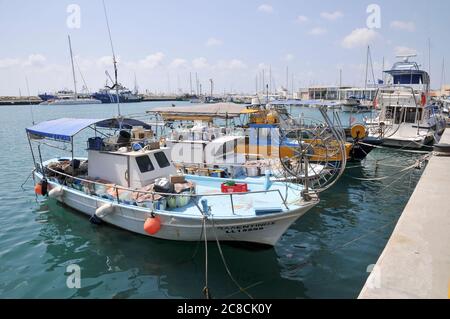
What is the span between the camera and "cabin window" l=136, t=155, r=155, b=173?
37.8 feet

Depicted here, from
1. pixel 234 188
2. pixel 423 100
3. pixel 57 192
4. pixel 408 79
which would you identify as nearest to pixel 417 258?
pixel 234 188

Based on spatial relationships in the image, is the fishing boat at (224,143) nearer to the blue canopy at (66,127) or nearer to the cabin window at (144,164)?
the cabin window at (144,164)

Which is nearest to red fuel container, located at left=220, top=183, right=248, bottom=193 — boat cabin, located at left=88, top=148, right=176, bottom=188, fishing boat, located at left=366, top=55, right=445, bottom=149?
boat cabin, located at left=88, top=148, right=176, bottom=188

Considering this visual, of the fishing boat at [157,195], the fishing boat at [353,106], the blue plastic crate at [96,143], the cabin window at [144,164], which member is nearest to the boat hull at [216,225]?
the fishing boat at [157,195]

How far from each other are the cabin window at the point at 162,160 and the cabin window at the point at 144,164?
39cm

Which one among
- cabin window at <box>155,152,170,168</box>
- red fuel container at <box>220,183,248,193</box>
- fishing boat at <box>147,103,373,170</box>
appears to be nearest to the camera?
red fuel container at <box>220,183,248,193</box>

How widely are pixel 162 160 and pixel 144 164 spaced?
33.8 inches

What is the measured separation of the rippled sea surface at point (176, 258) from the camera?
8.26 meters

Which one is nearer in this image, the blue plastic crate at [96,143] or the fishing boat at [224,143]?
the blue plastic crate at [96,143]

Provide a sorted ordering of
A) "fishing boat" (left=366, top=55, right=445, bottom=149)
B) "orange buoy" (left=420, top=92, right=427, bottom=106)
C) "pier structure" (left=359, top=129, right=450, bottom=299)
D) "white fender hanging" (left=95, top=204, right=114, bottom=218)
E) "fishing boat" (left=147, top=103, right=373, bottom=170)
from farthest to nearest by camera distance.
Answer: "orange buoy" (left=420, top=92, right=427, bottom=106), "fishing boat" (left=366, top=55, right=445, bottom=149), "fishing boat" (left=147, top=103, right=373, bottom=170), "white fender hanging" (left=95, top=204, right=114, bottom=218), "pier structure" (left=359, top=129, right=450, bottom=299)

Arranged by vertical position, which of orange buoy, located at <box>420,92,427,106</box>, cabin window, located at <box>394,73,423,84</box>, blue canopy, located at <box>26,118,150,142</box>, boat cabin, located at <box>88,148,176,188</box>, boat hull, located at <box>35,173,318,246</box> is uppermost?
cabin window, located at <box>394,73,423,84</box>

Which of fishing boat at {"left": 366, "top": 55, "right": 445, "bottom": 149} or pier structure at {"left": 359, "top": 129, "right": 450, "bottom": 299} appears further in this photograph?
fishing boat at {"left": 366, "top": 55, "right": 445, "bottom": 149}

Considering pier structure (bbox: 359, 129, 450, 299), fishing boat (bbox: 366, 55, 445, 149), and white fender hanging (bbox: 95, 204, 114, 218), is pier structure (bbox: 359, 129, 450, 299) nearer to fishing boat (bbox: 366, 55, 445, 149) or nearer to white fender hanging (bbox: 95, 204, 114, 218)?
white fender hanging (bbox: 95, 204, 114, 218)

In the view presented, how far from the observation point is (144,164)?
1162 cm
